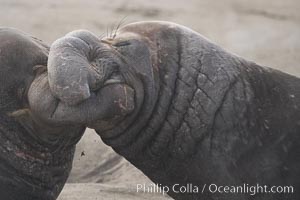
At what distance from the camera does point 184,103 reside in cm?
418

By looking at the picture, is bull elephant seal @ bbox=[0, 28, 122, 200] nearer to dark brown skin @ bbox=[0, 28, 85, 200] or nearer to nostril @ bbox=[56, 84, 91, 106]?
dark brown skin @ bbox=[0, 28, 85, 200]

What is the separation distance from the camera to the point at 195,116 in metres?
4.18

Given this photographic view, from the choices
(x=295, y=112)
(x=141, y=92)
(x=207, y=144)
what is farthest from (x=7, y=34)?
(x=295, y=112)

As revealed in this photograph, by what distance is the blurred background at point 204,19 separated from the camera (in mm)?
9312

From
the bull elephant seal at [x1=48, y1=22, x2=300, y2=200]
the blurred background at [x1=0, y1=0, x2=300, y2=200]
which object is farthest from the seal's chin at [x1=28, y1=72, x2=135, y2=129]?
the blurred background at [x1=0, y1=0, x2=300, y2=200]

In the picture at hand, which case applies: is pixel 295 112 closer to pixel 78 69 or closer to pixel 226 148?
pixel 226 148

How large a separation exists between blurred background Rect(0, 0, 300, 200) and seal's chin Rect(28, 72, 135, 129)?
14.7ft

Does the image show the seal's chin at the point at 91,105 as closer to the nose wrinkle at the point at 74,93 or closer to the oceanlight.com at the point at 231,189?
the nose wrinkle at the point at 74,93

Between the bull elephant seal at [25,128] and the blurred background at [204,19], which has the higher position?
the bull elephant seal at [25,128]

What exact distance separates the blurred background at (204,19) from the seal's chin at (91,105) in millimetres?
4493

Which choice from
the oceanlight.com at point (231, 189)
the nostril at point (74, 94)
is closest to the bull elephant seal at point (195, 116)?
the oceanlight.com at point (231, 189)

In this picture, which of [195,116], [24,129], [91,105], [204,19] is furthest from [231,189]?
[204,19]

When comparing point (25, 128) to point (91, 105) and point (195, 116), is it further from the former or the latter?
point (195, 116)

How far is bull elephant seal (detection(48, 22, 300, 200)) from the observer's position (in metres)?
4.12
